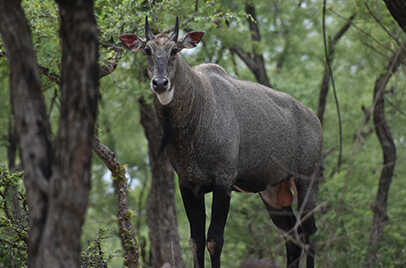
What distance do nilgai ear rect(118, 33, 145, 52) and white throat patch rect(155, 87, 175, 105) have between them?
0.76 meters

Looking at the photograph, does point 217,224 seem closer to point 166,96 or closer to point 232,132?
point 232,132

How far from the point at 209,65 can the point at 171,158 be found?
178cm

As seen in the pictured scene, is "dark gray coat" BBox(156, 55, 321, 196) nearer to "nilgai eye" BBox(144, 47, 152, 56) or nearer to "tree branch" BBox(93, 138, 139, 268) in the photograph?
"nilgai eye" BBox(144, 47, 152, 56)

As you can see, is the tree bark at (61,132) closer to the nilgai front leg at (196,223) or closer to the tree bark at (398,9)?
the nilgai front leg at (196,223)

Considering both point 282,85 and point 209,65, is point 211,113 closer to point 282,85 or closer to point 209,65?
point 209,65

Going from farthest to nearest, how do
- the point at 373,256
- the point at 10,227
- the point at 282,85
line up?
the point at 282,85, the point at 373,256, the point at 10,227

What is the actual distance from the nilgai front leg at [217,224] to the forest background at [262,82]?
0.56 meters

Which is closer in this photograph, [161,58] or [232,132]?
[161,58]

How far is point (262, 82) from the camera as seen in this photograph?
45.5 ft

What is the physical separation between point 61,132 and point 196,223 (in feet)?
12.5

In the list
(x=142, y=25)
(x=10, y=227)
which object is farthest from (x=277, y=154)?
(x=10, y=227)

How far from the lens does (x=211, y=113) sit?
7.49 meters

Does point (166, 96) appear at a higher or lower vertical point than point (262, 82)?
higher

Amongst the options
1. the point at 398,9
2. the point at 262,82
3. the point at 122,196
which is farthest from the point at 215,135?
the point at 262,82
